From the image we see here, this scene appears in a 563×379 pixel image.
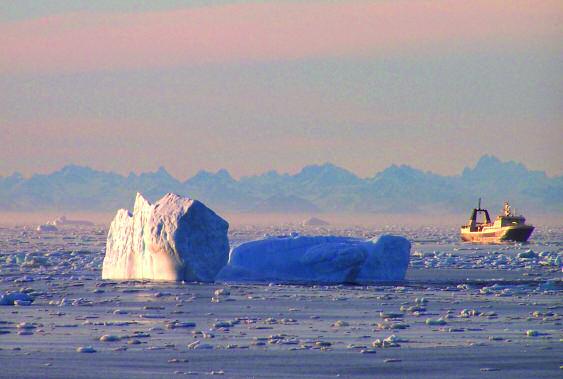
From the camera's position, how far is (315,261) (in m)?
27.9

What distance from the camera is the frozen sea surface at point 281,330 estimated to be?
40.9 feet

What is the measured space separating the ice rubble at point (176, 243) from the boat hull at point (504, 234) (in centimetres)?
4287

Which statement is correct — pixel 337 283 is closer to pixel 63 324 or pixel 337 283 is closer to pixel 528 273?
pixel 528 273

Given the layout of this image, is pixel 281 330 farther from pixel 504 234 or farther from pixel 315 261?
pixel 504 234

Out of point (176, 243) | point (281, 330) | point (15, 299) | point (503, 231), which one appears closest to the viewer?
point (281, 330)

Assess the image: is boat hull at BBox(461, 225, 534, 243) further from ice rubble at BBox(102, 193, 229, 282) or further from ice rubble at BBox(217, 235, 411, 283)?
ice rubble at BBox(102, 193, 229, 282)

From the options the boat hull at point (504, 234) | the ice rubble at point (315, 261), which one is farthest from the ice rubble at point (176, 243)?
the boat hull at point (504, 234)

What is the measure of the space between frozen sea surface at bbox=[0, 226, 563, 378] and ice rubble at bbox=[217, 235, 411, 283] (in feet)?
5.86

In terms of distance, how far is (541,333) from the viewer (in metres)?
15.7

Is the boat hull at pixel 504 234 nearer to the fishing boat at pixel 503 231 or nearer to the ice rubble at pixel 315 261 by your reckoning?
the fishing boat at pixel 503 231

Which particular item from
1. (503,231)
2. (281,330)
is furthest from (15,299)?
(503,231)

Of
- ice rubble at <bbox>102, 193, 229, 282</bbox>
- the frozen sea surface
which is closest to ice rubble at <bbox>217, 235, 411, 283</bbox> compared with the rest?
ice rubble at <bbox>102, 193, 229, 282</bbox>

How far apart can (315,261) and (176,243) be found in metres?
3.68

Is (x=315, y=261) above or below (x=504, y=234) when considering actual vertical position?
below
